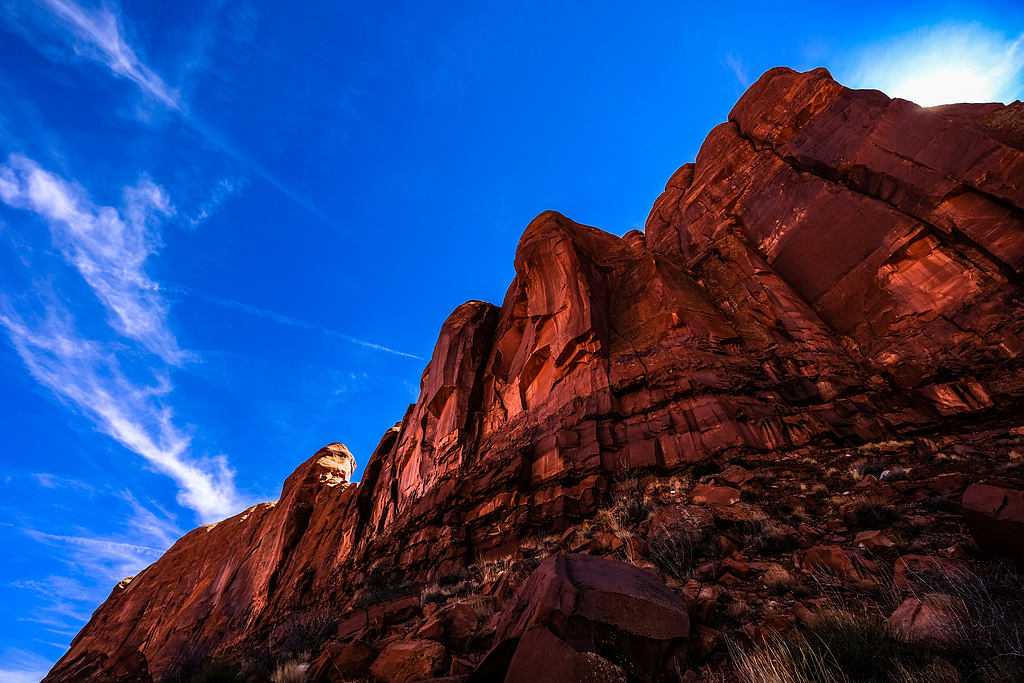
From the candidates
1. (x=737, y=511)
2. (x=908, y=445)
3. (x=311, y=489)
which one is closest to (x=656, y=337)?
(x=908, y=445)

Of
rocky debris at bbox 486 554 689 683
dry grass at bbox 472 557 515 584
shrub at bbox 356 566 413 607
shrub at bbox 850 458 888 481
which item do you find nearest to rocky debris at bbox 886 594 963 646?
rocky debris at bbox 486 554 689 683

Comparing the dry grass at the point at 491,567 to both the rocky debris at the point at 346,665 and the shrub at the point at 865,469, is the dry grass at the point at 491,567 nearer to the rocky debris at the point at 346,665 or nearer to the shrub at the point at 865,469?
the rocky debris at the point at 346,665

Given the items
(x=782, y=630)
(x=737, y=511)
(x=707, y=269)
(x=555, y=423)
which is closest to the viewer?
(x=782, y=630)

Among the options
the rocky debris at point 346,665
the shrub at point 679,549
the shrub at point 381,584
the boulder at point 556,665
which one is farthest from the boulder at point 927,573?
the shrub at point 381,584

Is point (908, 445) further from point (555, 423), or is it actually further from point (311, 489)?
point (311, 489)

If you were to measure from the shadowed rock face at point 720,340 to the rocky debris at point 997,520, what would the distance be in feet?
23.3

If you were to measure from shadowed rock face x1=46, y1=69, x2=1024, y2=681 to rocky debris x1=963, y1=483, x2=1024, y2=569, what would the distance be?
7106mm

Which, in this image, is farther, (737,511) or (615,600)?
(737,511)

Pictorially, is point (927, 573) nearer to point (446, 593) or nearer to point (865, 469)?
point (865, 469)

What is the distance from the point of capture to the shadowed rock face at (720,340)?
12594mm

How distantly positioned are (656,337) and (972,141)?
39.1ft

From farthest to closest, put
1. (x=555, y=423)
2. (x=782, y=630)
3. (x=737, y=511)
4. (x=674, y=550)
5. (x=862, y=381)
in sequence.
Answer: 1. (x=555, y=423)
2. (x=862, y=381)
3. (x=737, y=511)
4. (x=674, y=550)
5. (x=782, y=630)

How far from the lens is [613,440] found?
1412 cm

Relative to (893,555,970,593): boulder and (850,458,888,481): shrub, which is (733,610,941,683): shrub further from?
(850,458,888,481): shrub
